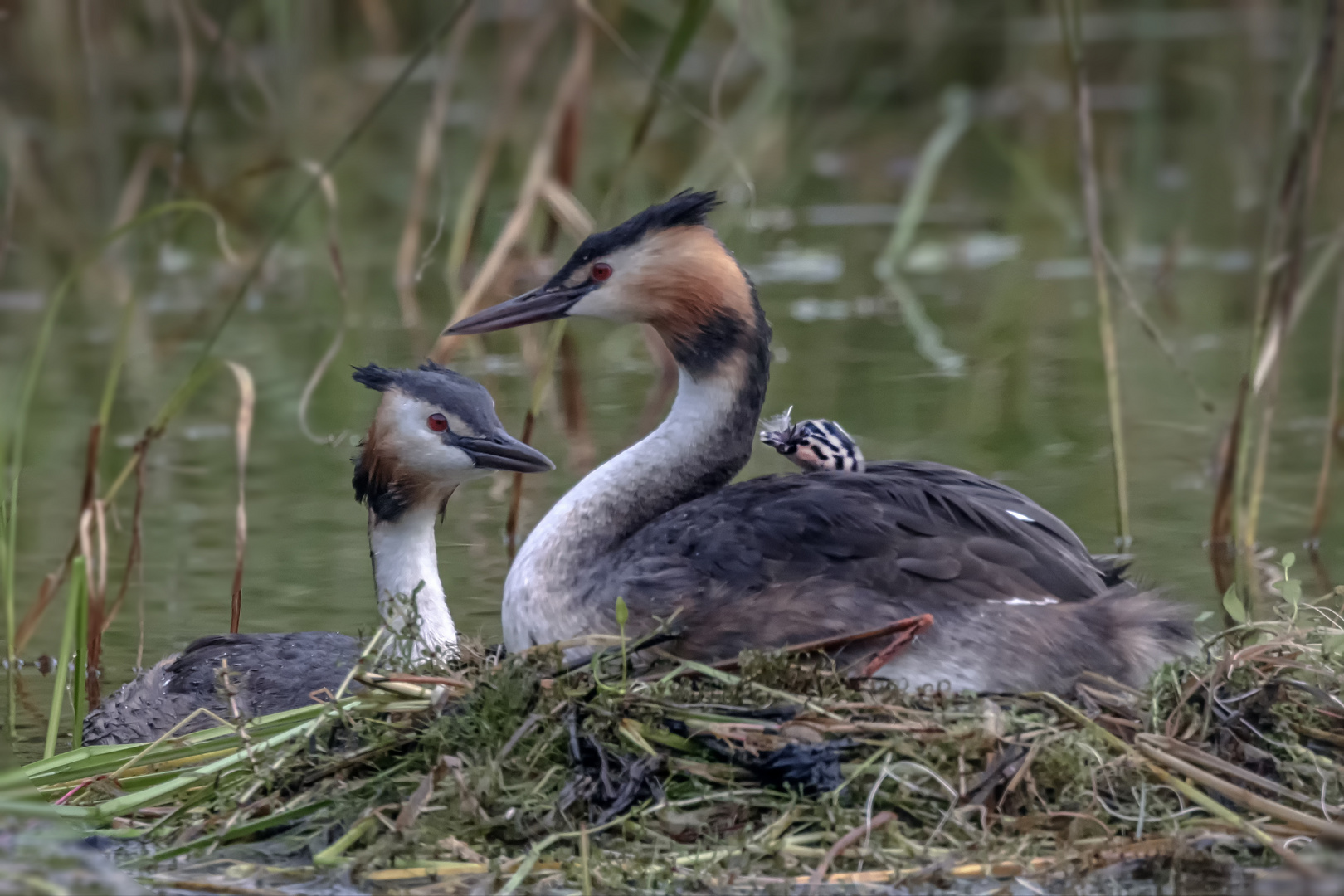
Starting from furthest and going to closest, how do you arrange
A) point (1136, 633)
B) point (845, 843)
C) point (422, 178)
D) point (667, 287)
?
point (422, 178) < point (667, 287) < point (1136, 633) < point (845, 843)

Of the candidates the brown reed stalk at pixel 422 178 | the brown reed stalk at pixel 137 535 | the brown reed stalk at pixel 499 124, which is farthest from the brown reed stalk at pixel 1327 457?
the brown reed stalk at pixel 499 124

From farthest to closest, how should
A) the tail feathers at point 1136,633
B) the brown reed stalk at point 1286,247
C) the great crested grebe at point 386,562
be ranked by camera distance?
the brown reed stalk at point 1286,247 < the great crested grebe at point 386,562 < the tail feathers at point 1136,633

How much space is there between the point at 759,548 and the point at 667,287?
86 centimetres

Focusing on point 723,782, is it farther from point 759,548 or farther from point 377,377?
point 377,377

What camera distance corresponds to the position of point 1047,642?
446cm

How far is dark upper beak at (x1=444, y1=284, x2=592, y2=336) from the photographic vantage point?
5312mm

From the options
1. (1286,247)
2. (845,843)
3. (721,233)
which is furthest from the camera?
(721,233)

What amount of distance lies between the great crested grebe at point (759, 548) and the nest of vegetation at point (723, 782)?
0.57 ft

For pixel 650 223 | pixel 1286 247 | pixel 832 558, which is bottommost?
pixel 832 558

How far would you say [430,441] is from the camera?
537 centimetres

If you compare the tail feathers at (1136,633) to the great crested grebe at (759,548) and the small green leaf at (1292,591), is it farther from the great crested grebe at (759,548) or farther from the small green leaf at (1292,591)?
the small green leaf at (1292,591)

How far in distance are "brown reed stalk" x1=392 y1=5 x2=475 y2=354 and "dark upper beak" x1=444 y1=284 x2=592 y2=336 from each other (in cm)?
152

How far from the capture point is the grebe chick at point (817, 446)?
17.3ft

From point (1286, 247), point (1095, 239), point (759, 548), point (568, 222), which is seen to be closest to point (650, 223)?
point (759, 548)
